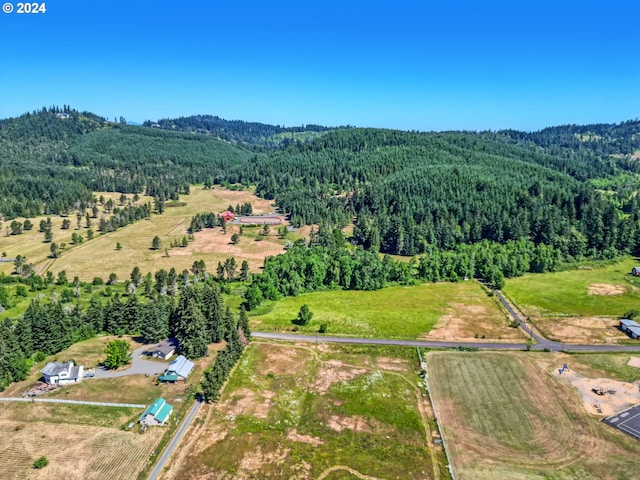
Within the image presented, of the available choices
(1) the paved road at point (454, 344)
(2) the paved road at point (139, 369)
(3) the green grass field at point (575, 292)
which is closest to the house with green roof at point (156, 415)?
(2) the paved road at point (139, 369)

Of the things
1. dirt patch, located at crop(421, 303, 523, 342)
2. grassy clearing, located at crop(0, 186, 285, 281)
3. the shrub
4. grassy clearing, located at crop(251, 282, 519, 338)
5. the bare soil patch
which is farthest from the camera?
grassy clearing, located at crop(0, 186, 285, 281)

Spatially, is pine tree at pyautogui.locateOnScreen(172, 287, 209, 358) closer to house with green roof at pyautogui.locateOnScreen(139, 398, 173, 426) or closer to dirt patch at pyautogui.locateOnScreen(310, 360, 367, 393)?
house with green roof at pyautogui.locateOnScreen(139, 398, 173, 426)

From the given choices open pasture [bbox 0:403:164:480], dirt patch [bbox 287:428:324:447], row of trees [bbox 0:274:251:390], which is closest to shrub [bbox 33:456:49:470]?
open pasture [bbox 0:403:164:480]

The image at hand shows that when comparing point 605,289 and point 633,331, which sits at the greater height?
point 605,289

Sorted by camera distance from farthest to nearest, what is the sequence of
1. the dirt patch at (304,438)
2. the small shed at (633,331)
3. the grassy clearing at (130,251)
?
the grassy clearing at (130,251) < the small shed at (633,331) < the dirt patch at (304,438)

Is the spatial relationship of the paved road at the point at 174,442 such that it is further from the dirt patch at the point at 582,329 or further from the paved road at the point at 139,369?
the dirt patch at the point at 582,329

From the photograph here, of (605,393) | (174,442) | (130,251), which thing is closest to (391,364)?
(605,393)

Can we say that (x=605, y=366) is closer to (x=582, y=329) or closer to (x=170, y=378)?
(x=582, y=329)
